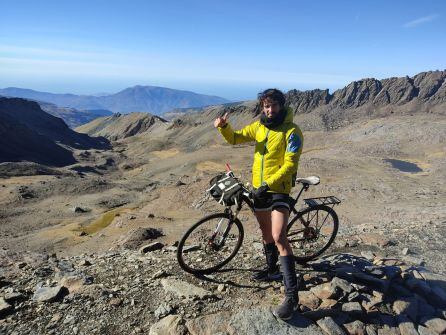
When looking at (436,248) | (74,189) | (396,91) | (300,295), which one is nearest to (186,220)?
(436,248)

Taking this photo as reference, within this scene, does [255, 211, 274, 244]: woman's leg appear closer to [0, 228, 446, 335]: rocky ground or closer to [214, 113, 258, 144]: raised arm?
[0, 228, 446, 335]: rocky ground

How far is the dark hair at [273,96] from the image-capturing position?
630 cm

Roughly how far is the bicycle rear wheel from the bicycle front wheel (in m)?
1.26

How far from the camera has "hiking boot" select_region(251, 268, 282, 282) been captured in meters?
7.34

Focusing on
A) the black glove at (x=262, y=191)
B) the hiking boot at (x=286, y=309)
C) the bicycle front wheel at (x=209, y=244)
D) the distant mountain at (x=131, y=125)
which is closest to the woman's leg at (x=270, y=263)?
the bicycle front wheel at (x=209, y=244)

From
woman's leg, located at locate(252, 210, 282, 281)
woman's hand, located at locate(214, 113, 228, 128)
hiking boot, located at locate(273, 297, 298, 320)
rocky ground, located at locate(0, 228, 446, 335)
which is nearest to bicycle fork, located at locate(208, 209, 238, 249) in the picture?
rocky ground, located at locate(0, 228, 446, 335)

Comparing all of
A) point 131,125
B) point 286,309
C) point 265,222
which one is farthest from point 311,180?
point 131,125

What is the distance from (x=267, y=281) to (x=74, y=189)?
29.6 m

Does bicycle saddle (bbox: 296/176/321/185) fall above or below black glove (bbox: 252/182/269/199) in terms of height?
below

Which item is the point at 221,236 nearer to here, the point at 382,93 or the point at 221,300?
the point at 221,300

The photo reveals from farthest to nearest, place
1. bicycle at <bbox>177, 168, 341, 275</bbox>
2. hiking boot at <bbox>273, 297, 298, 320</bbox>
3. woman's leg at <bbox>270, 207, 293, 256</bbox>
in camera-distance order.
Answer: bicycle at <bbox>177, 168, 341, 275</bbox>, woman's leg at <bbox>270, 207, 293, 256</bbox>, hiking boot at <bbox>273, 297, 298, 320</bbox>

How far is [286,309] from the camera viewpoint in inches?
236

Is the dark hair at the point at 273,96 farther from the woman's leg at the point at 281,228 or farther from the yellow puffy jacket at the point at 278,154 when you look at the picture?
the woman's leg at the point at 281,228

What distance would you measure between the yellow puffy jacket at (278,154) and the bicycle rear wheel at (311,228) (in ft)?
6.68
